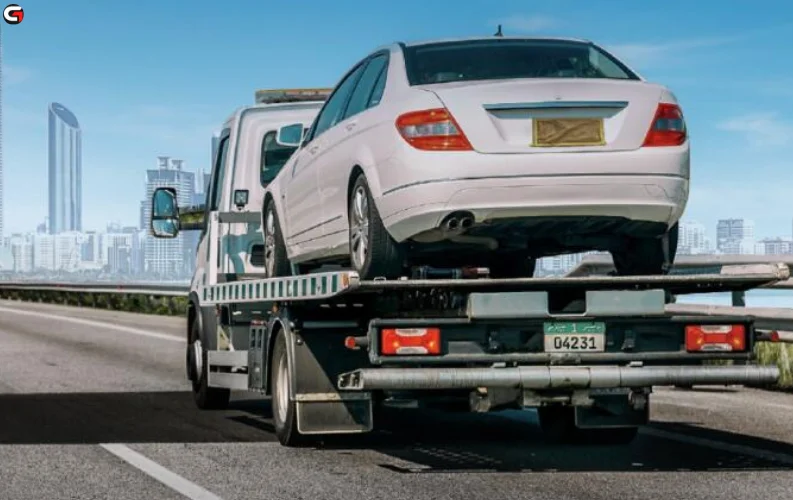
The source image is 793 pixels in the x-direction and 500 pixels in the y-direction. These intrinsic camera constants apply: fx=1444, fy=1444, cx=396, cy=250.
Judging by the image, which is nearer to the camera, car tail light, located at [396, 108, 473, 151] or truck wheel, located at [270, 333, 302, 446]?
car tail light, located at [396, 108, 473, 151]

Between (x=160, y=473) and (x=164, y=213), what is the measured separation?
5.65 metres

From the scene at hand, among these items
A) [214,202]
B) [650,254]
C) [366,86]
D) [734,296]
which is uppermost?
[366,86]

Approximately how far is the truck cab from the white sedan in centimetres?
379

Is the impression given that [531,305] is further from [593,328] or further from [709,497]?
[709,497]

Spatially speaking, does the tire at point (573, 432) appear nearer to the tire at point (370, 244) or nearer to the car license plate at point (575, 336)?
the car license plate at point (575, 336)

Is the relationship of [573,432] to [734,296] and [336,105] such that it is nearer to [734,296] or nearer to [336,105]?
[336,105]

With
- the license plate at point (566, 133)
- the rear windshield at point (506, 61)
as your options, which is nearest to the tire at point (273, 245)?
the rear windshield at point (506, 61)

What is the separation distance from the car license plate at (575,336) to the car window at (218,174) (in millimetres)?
5651

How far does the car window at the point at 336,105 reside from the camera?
9.73 metres

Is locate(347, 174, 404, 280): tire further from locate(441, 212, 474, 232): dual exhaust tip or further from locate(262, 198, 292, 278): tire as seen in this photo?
locate(262, 198, 292, 278): tire

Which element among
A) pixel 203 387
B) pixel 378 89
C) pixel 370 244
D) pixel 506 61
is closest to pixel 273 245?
pixel 203 387

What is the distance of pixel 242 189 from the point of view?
12.8 metres

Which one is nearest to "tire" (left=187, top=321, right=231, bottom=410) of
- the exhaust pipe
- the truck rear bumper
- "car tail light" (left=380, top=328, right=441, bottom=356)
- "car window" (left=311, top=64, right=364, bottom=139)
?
"car window" (left=311, top=64, right=364, bottom=139)

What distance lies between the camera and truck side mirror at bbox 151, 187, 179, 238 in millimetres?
13586
